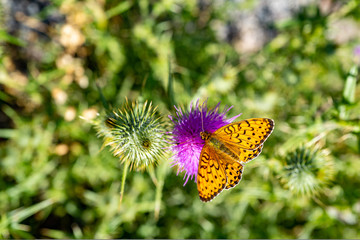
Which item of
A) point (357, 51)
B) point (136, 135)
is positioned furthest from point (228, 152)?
point (357, 51)

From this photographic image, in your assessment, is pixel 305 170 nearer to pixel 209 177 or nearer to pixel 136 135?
pixel 209 177

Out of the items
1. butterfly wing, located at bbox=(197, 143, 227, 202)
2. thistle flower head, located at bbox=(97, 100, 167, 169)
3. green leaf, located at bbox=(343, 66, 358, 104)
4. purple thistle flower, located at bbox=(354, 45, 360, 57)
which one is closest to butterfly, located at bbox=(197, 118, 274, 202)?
butterfly wing, located at bbox=(197, 143, 227, 202)

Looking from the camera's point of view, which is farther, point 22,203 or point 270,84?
point 270,84

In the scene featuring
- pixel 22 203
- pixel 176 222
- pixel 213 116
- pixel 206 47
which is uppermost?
pixel 206 47

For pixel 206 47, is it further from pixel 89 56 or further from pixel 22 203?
pixel 22 203

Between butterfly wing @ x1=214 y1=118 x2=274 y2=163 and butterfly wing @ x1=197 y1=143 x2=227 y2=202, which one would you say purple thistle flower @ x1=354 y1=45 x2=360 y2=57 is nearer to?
butterfly wing @ x1=214 y1=118 x2=274 y2=163

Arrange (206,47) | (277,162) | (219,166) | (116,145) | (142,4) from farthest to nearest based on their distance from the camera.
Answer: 1. (206,47)
2. (142,4)
3. (277,162)
4. (116,145)
5. (219,166)

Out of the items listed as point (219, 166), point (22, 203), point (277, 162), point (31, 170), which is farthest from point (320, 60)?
point (22, 203)
